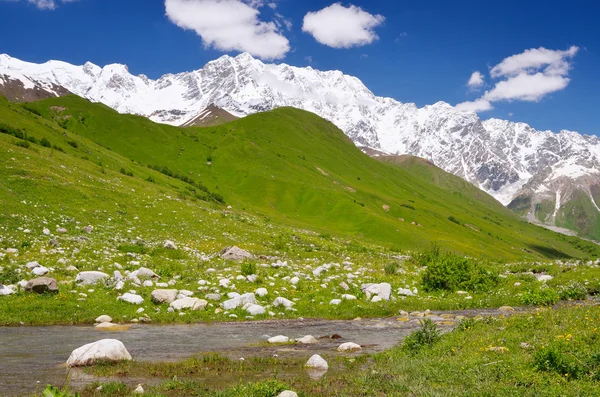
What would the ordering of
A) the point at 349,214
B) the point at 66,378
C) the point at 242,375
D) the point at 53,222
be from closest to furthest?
Result: 1. the point at 66,378
2. the point at 242,375
3. the point at 53,222
4. the point at 349,214

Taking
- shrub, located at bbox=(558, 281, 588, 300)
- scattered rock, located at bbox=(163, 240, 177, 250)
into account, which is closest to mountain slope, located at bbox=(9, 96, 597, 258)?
scattered rock, located at bbox=(163, 240, 177, 250)

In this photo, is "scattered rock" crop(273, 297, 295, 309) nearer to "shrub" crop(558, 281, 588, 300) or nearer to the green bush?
the green bush

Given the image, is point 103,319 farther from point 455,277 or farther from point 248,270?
point 455,277

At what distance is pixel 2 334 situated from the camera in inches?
659

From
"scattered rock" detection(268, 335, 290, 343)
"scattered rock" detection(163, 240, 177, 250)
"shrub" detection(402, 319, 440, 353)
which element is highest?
"shrub" detection(402, 319, 440, 353)

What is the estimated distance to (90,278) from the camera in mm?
23781

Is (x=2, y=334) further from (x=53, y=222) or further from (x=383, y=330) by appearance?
(x=53, y=222)

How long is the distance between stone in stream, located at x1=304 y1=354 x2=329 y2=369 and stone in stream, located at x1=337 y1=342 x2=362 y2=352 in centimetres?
232

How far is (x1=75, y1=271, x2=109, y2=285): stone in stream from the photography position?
76.9ft

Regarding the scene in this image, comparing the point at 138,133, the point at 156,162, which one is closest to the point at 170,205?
the point at 156,162

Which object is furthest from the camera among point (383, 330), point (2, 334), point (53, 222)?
point (53, 222)

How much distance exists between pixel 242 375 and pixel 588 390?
9.30 m

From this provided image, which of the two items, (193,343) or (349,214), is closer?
(193,343)

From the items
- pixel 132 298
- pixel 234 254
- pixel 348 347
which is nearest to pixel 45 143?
pixel 234 254
